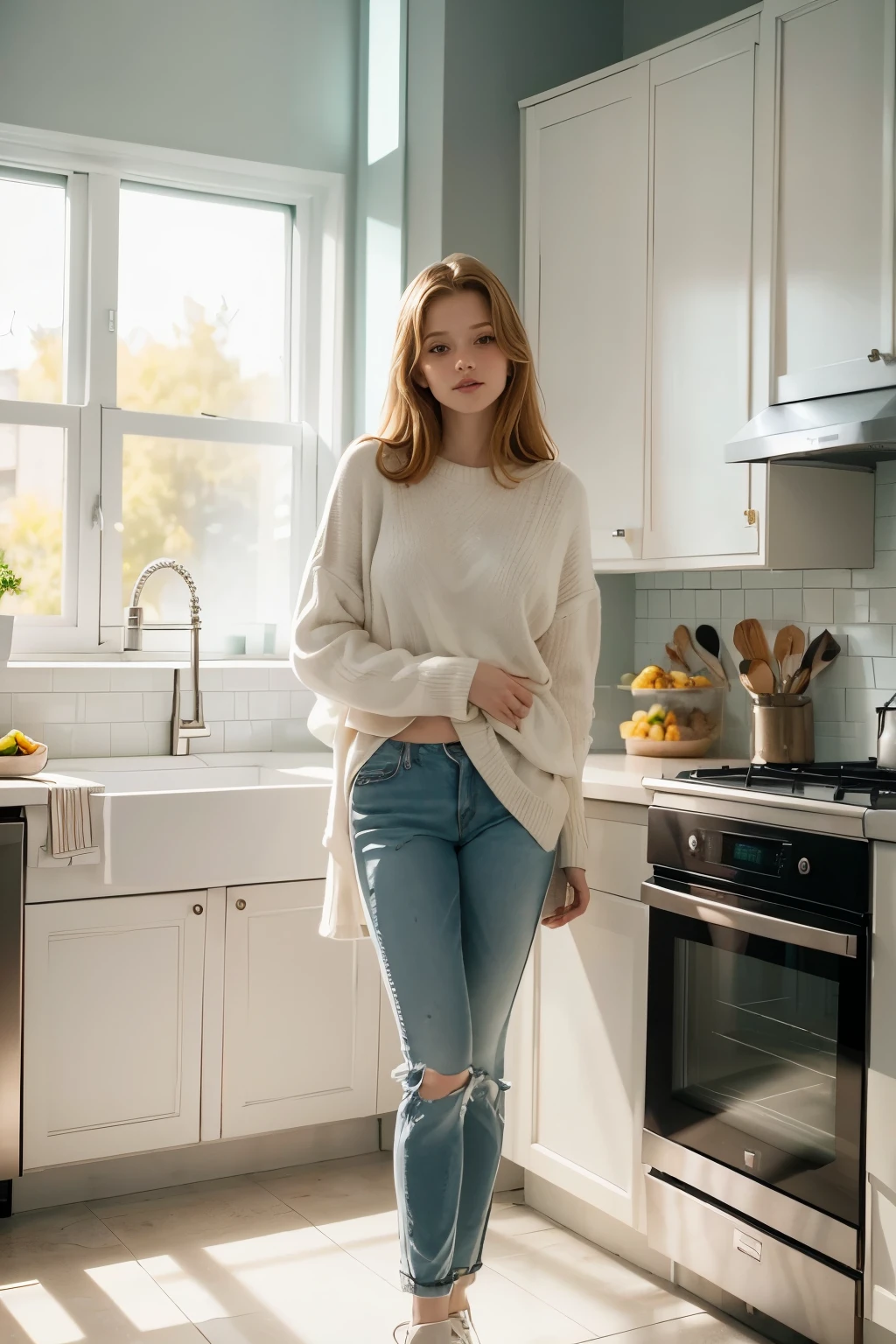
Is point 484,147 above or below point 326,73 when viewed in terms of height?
below

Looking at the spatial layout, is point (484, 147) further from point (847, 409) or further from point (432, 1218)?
point (432, 1218)

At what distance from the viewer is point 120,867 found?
8.46ft

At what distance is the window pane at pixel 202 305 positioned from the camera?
3.36 m

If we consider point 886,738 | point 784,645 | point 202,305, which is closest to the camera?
point 886,738

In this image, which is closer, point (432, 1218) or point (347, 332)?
point (432, 1218)

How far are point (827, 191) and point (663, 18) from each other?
3.85ft

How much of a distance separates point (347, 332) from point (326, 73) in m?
0.68

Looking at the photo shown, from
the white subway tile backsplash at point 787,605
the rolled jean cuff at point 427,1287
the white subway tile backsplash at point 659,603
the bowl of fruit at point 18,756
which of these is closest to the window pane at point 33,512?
the bowl of fruit at point 18,756

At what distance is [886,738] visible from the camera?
2.34 metres

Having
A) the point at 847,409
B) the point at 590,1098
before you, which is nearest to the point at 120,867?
the point at 590,1098

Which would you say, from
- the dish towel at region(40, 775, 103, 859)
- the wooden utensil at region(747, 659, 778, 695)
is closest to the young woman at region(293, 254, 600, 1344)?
the dish towel at region(40, 775, 103, 859)

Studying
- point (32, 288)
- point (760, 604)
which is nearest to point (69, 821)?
point (32, 288)

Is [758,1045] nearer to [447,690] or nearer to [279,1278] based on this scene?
[447,690]

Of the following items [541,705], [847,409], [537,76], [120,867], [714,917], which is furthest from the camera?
[537,76]
